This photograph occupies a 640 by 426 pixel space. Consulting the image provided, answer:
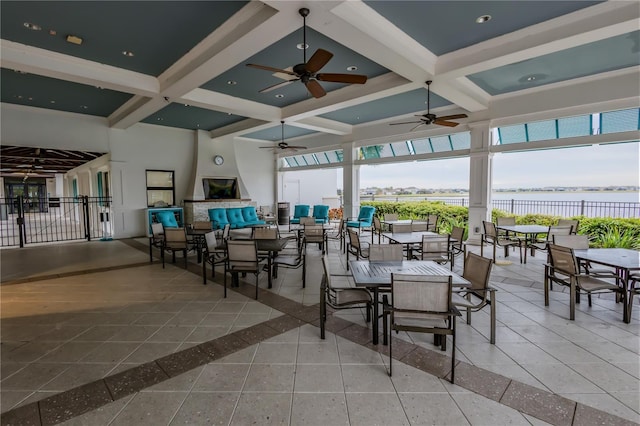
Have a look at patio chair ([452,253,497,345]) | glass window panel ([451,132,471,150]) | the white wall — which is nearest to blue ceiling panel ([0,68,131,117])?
the white wall

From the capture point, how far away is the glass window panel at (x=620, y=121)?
5.80m

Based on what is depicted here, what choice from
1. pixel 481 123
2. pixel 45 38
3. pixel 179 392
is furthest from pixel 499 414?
pixel 481 123

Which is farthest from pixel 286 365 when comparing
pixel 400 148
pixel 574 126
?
pixel 400 148

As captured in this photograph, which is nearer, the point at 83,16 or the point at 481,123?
the point at 83,16

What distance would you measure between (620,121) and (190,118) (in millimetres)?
10252

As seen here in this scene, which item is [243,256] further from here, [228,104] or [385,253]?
[228,104]

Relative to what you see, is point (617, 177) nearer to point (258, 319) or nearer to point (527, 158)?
point (527, 158)

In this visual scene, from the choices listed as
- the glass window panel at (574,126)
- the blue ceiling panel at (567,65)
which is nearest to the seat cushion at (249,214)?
the blue ceiling panel at (567,65)

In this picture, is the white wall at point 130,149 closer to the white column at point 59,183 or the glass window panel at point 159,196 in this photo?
the glass window panel at point 159,196

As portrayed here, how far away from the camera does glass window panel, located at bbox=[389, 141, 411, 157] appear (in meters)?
9.48

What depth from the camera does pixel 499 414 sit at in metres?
1.85

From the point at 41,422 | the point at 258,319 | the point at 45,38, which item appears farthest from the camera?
the point at 45,38

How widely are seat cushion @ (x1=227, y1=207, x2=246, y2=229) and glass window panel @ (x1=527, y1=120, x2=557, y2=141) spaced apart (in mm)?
8041

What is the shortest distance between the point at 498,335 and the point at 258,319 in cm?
244
